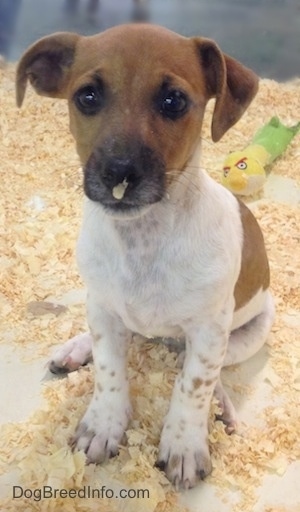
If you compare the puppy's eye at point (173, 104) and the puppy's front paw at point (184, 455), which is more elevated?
the puppy's eye at point (173, 104)

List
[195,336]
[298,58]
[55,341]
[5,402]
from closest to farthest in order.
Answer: [195,336], [5,402], [55,341], [298,58]

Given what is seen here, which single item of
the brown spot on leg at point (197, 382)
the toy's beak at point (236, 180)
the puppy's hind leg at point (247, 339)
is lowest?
the toy's beak at point (236, 180)

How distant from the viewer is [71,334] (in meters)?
3.53

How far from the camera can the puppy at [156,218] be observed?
2234 mm

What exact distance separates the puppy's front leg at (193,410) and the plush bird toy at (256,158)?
6.14ft

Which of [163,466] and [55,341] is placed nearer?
[163,466]

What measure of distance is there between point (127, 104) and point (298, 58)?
404 cm

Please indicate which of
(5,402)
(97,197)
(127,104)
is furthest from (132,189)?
(5,402)

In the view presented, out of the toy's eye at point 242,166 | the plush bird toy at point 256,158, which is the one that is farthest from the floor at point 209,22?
the toy's eye at point 242,166

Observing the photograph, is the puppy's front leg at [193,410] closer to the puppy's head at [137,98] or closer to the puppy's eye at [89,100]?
the puppy's head at [137,98]

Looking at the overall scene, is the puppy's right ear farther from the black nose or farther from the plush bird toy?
the plush bird toy

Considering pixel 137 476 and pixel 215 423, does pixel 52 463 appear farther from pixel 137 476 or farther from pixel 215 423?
pixel 215 423

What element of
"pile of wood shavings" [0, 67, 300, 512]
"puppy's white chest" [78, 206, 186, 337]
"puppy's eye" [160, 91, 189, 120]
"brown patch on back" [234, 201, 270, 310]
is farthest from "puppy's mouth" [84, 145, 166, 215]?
"pile of wood shavings" [0, 67, 300, 512]

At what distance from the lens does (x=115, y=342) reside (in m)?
2.85
